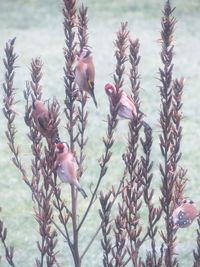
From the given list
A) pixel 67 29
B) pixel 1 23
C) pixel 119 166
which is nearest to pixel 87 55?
pixel 67 29

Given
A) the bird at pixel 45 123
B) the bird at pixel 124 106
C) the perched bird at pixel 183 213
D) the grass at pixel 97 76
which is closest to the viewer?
the bird at pixel 45 123

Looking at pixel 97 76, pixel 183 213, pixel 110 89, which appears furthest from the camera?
pixel 97 76

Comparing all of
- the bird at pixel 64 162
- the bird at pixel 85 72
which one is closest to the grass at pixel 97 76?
the bird at pixel 85 72

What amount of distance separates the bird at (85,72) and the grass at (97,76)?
106 cm

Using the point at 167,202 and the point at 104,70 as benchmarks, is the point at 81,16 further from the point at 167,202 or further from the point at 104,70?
the point at 104,70

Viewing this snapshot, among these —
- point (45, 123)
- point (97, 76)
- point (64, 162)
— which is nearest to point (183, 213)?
point (64, 162)

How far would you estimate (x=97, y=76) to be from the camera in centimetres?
655

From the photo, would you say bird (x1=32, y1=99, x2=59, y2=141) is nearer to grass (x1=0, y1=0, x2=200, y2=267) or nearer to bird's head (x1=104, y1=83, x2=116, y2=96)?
bird's head (x1=104, y1=83, x2=116, y2=96)

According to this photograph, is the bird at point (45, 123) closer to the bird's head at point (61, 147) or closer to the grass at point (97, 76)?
the bird's head at point (61, 147)

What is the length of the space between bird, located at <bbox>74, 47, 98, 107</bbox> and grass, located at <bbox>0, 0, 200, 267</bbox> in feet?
3.49

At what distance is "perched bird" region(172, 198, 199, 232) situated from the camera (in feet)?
5.29

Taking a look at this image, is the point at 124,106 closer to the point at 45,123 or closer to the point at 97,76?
the point at 45,123

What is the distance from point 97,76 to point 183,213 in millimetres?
4880

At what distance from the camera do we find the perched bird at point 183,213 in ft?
5.29
